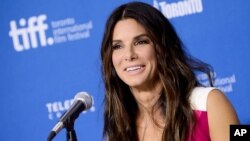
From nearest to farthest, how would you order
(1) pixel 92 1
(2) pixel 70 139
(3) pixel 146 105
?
(2) pixel 70 139 → (3) pixel 146 105 → (1) pixel 92 1

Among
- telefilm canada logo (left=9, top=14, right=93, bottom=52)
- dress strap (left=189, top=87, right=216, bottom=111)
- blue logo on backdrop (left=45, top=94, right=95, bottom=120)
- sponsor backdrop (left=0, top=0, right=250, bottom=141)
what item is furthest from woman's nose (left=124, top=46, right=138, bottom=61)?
blue logo on backdrop (left=45, top=94, right=95, bottom=120)

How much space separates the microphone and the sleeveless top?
1.79 feet

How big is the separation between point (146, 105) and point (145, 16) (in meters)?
0.40

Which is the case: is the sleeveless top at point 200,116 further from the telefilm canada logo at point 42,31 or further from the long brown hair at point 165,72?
the telefilm canada logo at point 42,31

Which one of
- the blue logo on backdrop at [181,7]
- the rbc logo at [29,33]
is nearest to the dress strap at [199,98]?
the blue logo on backdrop at [181,7]

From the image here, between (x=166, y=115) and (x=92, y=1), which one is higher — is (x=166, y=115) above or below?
below

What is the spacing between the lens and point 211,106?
6.78 ft

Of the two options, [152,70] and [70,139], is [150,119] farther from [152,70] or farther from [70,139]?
[70,139]

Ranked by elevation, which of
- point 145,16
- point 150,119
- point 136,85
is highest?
point 145,16

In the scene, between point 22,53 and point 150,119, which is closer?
point 150,119

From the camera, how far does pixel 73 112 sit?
168 cm

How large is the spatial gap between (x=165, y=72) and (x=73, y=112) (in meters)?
0.58

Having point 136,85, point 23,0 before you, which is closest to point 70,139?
point 136,85

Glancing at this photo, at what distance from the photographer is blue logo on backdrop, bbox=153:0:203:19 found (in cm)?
273
